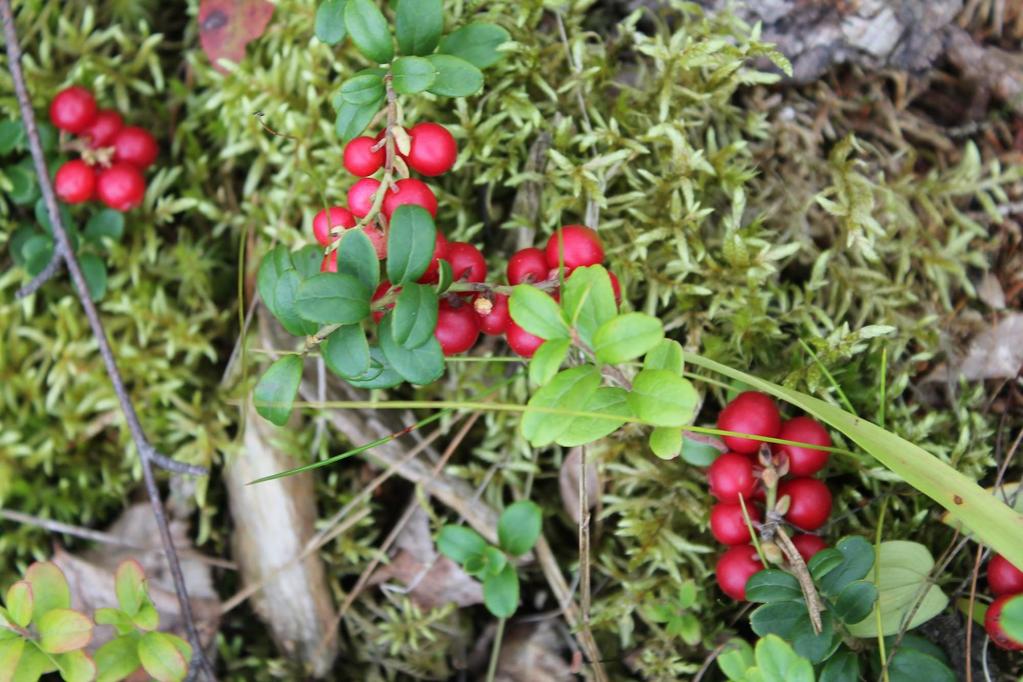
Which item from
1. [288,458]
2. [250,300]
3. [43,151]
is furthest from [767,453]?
[43,151]

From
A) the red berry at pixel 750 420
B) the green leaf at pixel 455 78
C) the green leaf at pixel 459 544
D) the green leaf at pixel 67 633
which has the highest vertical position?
the green leaf at pixel 455 78

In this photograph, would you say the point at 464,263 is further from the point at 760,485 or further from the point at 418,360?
the point at 760,485

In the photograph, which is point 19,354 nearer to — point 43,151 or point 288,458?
point 43,151

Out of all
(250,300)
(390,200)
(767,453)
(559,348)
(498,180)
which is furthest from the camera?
(250,300)

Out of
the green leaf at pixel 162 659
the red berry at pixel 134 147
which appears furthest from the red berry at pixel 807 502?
the red berry at pixel 134 147

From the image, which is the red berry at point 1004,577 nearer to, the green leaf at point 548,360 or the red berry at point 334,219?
the green leaf at point 548,360

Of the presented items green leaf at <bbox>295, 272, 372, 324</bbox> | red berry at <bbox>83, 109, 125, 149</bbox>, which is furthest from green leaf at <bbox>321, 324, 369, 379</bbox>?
red berry at <bbox>83, 109, 125, 149</bbox>

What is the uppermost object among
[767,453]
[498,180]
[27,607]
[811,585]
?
[498,180]
